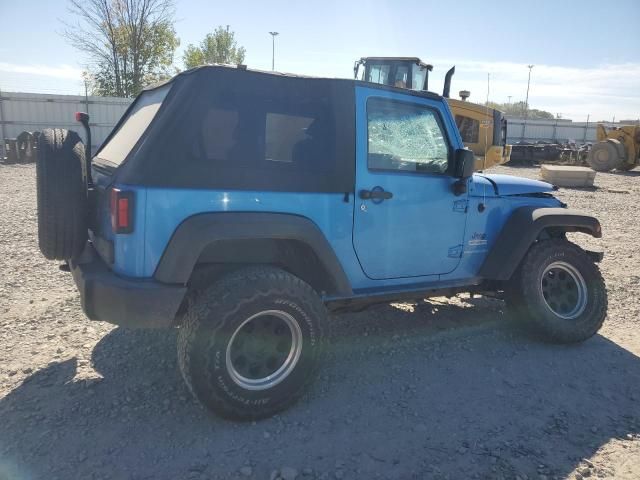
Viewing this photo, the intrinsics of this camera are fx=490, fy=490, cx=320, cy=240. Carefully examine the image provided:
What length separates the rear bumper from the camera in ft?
8.73

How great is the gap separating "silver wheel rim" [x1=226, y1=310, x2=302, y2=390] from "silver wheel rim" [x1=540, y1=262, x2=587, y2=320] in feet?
8.05

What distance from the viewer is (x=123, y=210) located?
2633mm

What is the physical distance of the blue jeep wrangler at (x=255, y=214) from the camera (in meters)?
2.74

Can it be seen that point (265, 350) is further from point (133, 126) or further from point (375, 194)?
point (133, 126)

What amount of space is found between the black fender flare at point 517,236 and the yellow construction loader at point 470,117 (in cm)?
442

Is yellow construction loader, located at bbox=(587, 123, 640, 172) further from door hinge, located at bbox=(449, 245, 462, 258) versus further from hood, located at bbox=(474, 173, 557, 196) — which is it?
door hinge, located at bbox=(449, 245, 462, 258)

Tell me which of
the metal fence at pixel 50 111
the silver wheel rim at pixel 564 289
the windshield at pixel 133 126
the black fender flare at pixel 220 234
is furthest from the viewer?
the metal fence at pixel 50 111

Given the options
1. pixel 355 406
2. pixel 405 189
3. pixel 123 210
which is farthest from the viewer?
pixel 405 189

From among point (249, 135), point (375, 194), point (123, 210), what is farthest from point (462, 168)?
Answer: point (123, 210)

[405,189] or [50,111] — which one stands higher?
[50,111]

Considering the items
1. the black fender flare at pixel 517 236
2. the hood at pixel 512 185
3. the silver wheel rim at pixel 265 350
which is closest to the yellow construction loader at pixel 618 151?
the hood at pixel 512 185

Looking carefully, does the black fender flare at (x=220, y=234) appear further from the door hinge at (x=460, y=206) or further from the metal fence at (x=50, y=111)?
the metal fence at (x=50, y=111)

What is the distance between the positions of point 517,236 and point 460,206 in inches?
24.2

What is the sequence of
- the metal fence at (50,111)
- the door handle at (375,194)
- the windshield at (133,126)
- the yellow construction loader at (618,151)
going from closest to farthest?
the windshield at (133,126) → the door handle at (375,194) → the metal fence at (50,111) → the yellow construction loader at (618,151)
